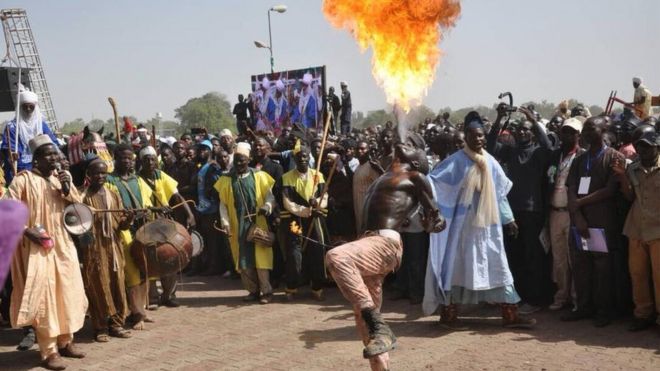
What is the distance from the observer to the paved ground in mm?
6082

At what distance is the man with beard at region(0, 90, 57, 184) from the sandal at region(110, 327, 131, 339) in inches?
96.9

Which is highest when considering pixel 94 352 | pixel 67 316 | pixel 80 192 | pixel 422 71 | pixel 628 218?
pixel 422 71

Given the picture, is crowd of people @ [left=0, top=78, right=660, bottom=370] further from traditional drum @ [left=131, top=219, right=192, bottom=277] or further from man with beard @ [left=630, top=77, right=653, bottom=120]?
man with beard @ [left=630, top=77, right=653, bottom=120]

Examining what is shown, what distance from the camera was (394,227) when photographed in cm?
580

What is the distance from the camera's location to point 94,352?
272 inches

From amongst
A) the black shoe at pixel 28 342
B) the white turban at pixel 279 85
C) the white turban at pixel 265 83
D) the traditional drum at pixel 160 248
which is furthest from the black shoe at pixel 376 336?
Answer: the white turban at pixel 265 83

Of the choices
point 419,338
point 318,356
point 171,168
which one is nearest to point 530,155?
point 419,338

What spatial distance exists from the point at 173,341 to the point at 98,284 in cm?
Result: 99

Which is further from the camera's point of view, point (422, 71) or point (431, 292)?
point (422, 71)

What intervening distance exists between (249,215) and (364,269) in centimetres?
359

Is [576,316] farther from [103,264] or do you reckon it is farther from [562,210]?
[103,264]

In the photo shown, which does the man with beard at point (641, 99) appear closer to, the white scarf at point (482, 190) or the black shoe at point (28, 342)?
the white scarf at point (482, 190)

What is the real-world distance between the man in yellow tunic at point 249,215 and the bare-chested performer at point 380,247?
308 cm

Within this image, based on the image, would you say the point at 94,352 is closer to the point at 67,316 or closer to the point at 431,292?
the point at 67,316
